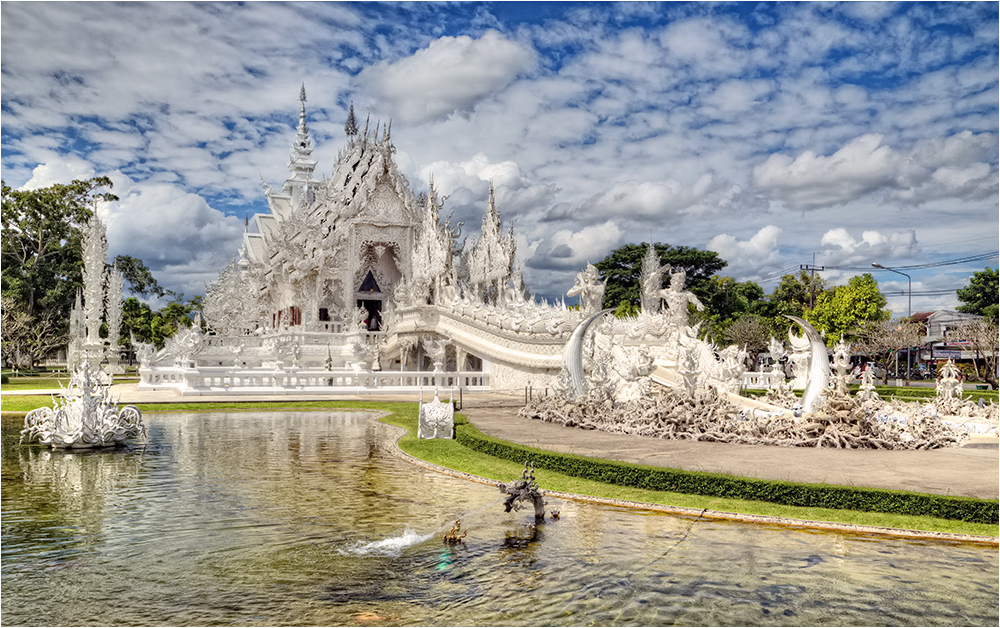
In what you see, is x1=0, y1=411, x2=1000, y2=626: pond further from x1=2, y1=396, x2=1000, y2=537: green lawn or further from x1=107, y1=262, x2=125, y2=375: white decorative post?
x1=107, y1=262, x2=125, y2=375: white decorative post

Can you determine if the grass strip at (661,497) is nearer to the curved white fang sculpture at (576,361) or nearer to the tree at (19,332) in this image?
the curved white fang sculpture at (576,361)

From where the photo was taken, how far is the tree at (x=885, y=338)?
38.8 meters

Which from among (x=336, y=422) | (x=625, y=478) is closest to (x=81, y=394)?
(x=336, y=422)

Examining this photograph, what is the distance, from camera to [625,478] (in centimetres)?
1088

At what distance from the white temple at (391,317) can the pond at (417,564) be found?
29.0 ft

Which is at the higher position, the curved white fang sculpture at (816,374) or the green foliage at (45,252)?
the green foliage at (45,252)

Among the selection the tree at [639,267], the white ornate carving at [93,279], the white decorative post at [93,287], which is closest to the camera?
the white decorative post at [93,287]

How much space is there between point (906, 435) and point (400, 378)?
19383 millimetres

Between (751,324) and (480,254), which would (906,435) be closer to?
(480,254)

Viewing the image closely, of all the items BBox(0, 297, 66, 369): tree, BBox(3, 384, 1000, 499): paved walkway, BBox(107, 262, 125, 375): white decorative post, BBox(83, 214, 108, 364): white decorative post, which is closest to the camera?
BBox(3, 384, 1000, 499): paved walkway

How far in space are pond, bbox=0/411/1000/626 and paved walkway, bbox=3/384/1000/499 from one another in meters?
2.31

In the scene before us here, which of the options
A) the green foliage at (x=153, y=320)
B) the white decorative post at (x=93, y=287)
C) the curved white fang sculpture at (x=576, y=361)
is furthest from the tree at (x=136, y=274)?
the curved white fang sculpture at (x=576, y=361)

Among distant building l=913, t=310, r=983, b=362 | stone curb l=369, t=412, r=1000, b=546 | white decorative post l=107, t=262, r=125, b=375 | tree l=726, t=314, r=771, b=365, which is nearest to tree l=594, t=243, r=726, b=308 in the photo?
tree l=726, t=314, r=771, b=365

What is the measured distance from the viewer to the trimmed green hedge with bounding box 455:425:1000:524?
8.88 m
